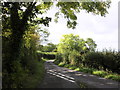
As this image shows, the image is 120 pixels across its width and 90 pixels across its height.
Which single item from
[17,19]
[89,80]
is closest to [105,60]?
[89,80]

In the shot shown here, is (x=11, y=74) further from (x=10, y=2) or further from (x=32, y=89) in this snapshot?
(x=10, y=2)

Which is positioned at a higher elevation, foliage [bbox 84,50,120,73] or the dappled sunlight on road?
foliage [bbox 84,50,120,73]

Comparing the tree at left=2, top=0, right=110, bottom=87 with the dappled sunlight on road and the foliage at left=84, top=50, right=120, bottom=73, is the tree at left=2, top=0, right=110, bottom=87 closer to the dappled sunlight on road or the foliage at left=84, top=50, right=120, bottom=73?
the dappled sunlight on road

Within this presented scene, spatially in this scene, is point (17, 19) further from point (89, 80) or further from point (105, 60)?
point (105, 60)

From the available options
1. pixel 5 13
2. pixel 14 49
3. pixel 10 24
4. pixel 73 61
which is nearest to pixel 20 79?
pixel 14 49

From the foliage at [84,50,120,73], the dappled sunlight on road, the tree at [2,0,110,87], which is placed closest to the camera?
the tree at [2,0,110,87]

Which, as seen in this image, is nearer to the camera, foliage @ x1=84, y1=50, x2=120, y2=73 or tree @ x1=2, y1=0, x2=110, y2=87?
tree @ x1=2, y1=0, x2=110, y2=87

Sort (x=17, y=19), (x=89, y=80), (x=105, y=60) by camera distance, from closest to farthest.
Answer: (x=17, y=19)
(x=89, y=80)
(x=105, y=60)

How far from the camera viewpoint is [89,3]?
36.3ft

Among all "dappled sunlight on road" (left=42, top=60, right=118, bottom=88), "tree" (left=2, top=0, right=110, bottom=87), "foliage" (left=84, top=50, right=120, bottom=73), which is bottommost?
"dappled sunlight on road" (left=42, top=60, right=118, bottom=88)

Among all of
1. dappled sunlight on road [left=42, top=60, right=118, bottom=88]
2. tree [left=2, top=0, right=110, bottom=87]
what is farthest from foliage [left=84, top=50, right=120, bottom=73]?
tree [left=2, top=0, right=110, bottom=87]

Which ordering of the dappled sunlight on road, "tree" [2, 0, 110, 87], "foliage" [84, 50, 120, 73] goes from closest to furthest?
1. "tree" [2, 0, 110, 87]
2. the dappled sunlight on road
3. "foliage" [84, 50, 120, 73]

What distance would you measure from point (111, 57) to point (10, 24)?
40.7 ft

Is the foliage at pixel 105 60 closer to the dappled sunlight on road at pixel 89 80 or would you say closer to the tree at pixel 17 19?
the dappled sunlight on road at pixel 89 80
